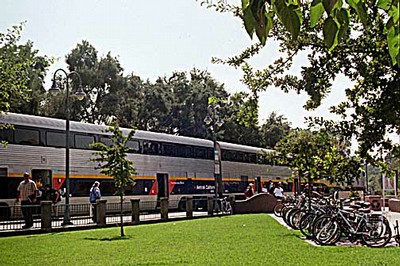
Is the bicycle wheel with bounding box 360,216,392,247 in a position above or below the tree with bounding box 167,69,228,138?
below

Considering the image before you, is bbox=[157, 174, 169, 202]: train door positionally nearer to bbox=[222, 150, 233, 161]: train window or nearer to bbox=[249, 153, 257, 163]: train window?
bbox=[222, 150, 233, 161]: train window

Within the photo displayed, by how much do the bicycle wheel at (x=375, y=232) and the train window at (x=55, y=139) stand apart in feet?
62.1

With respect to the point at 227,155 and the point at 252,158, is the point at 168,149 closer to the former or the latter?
the point at 227,155

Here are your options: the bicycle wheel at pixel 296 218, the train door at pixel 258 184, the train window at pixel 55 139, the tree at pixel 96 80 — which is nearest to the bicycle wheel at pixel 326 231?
the bicycle wheel at pixel 296 218

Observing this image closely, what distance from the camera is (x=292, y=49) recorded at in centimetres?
998

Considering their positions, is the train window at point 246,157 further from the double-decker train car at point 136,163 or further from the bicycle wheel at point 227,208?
the bicycle wheel at point 227,208

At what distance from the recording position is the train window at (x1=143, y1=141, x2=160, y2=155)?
3800 cm

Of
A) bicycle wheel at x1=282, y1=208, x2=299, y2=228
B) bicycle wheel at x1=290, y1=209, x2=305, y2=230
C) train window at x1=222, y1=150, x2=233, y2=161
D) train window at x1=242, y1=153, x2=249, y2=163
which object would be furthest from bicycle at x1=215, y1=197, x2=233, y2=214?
bicycle wheel at x1=290, y1=209, x2=305, y2=230

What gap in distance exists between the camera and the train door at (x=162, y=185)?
3875cm

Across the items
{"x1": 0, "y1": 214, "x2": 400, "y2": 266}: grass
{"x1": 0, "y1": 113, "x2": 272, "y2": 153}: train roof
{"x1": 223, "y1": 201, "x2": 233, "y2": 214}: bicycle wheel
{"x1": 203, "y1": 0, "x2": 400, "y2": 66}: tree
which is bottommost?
{"x1": 0, "y1": 214, "x2": 400, "y2": 266}: grass

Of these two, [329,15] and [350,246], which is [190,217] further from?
[329,15]

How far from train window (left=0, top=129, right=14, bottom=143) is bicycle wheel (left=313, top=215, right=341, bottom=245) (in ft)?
53.9

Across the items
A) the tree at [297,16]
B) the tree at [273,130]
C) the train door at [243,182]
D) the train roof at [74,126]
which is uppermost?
the tree at [273,130]

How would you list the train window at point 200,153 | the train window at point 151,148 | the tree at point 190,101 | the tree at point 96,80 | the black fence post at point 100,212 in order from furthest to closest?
the tree at point 190,101
the tree at point 96,80
the train window at point 200,153
the train window at point 151,148
the black fence post at point 100,212
